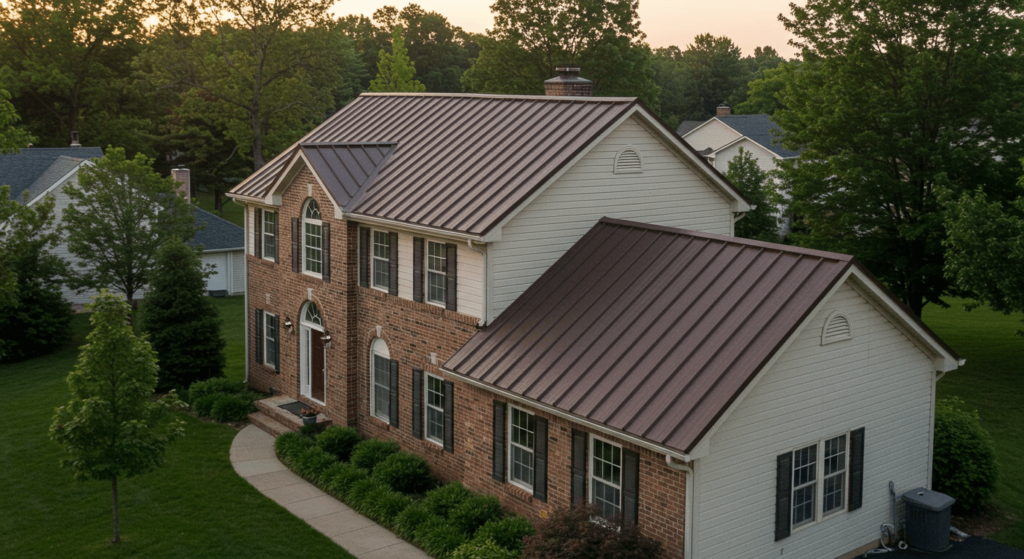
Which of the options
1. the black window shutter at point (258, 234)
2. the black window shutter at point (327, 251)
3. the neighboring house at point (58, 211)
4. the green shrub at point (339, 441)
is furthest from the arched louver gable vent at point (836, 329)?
the neighboring house at point (58, 211)

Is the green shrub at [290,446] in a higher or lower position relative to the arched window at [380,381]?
lower

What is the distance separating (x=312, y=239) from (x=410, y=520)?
890 centimetres

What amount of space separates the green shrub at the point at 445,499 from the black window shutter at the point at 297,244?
858 centimetres

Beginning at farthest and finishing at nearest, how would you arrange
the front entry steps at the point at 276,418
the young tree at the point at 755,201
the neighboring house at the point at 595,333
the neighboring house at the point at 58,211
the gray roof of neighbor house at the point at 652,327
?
the neighboring house at the point at 58,211 < the young tree at the point at 755,201 < the front entry steps at the point at 276,418 < the neighboring house at the point at 595,333 < the gray roof of neighbor house at the point at 652,327

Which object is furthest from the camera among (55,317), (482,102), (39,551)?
(55,317)

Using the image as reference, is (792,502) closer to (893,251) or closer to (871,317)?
(871,317)

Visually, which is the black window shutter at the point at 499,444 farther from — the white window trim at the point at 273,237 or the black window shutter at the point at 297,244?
the white window trim at the point at 273,237

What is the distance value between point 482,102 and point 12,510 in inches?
538

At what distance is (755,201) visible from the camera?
32438mm

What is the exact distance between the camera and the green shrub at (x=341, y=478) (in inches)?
746

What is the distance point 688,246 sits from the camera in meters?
16.9

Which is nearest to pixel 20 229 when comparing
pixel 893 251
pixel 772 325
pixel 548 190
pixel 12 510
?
pixel 12 510

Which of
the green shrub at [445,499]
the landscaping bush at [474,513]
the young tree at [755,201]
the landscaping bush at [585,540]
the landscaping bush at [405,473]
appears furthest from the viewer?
the young tree at [755,201]

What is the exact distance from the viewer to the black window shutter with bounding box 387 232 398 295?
67.6 ft
